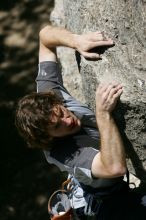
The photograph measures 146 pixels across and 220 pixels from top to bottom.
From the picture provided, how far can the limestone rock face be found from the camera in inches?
103

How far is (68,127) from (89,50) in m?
0.43

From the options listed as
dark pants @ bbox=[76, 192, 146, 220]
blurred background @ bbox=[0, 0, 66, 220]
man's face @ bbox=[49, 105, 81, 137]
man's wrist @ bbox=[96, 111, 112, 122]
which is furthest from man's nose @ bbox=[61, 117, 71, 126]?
blurred background @ bbox=[0, 0, 66, 220]

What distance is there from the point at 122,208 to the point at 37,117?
742 mm

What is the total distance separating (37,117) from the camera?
2.68 meters

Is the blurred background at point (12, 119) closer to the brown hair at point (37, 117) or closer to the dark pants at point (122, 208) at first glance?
the dark pants at point (122, 208)

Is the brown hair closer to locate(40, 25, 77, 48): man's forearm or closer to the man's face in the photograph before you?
the man's face

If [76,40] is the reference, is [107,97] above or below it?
below

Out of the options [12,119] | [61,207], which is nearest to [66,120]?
[61,207]

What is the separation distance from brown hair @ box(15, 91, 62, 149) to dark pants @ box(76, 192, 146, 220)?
1.63 ft

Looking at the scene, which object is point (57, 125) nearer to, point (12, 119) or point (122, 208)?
point (122, 208)

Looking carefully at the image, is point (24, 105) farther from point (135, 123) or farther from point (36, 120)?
point (135, 123)

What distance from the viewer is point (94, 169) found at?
255cm

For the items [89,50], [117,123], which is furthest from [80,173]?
[89,50]

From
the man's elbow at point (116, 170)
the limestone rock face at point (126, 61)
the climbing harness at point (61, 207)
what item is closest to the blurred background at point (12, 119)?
the climbing harness at point (61, 207)
